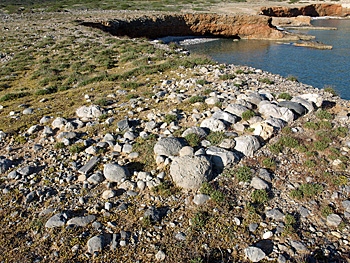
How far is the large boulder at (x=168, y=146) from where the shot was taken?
9.52 metres

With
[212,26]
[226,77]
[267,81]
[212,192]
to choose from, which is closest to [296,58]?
[212,26]

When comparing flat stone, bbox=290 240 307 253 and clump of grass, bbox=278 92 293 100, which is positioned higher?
clump of grass, bbox=278 92 293 100

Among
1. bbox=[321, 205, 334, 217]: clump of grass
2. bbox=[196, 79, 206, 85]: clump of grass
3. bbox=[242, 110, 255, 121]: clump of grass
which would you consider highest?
bbox=[242, 110, 255, 121]: clump of grass

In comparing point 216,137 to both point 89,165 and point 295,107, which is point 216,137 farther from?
point 89,165

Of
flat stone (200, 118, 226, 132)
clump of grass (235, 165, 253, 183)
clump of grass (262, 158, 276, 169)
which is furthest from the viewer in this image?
flat stone (200, 118, 226, 132)

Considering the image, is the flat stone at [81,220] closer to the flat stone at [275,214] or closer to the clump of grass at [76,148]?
the clump of grass at [76,148]

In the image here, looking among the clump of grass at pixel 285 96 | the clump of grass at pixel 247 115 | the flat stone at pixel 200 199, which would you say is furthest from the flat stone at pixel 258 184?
the clump of grass at pixel 285 96

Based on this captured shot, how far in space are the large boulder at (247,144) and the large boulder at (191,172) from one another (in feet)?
4.69

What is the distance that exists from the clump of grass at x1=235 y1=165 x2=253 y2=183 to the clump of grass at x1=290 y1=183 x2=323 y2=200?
1194 mm

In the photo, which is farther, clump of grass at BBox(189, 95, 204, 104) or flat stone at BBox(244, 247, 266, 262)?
clump of grass at BBox(189, 95, 204, 104)

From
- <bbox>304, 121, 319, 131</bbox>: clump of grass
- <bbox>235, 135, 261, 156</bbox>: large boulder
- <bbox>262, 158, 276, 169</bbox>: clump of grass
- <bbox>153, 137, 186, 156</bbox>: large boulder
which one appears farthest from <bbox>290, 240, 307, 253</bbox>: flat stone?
<bbox>304, 121, 319, 131</bbox>: clump of grass

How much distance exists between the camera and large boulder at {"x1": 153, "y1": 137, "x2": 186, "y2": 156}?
9.52 m

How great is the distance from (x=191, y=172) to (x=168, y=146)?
5.10ft

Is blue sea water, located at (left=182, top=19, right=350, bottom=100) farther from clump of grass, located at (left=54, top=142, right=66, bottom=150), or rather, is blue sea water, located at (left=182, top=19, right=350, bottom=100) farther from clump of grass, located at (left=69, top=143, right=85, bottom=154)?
clump of grass, located at (left=54, top=142, right=66, bottom=150)
